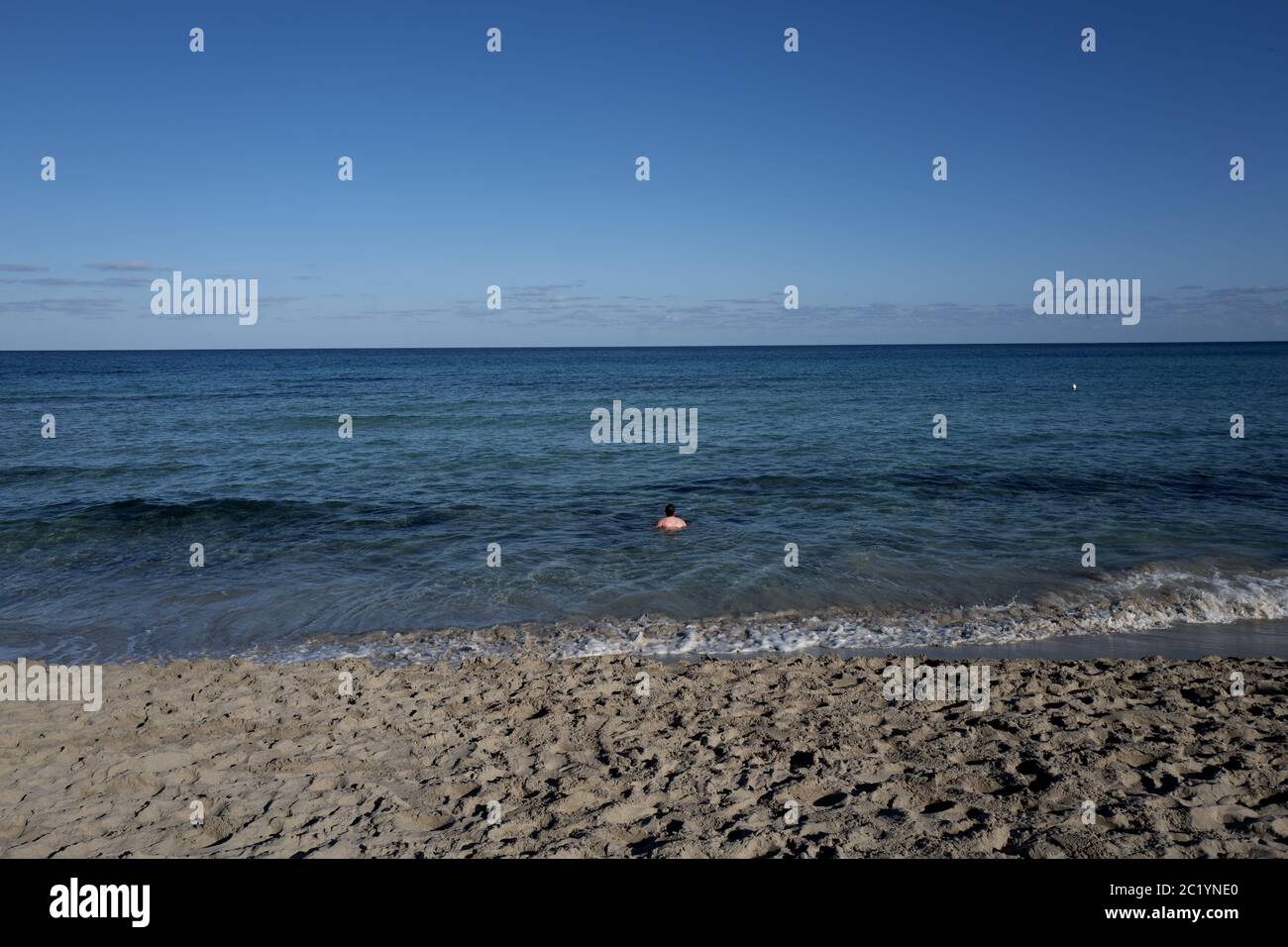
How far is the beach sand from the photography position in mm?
5121

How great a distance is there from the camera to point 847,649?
9719 mm

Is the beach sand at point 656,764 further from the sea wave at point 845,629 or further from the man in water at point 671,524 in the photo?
the man in water at point 671,524

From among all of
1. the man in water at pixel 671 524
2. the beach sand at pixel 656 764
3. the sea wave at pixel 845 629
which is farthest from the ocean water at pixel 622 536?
the beach sand at pixel 656 764

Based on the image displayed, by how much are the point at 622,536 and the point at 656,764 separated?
914 cm

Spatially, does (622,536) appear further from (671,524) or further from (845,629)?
(845,629)

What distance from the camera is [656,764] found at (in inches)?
245

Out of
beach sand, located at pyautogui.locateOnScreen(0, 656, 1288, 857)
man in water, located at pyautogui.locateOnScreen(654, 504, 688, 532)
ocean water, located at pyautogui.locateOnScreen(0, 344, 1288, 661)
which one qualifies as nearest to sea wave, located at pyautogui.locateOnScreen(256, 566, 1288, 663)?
ocean water, located at pyautogui.locateOnScreen(0, 344, 1288, 661)

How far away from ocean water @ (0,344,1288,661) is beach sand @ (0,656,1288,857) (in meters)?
2.03

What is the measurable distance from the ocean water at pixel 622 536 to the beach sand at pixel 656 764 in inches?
79.8

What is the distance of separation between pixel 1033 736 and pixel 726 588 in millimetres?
5951

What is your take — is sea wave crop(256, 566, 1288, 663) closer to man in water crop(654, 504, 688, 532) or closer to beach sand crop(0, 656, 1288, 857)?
beach sand crop(0, 656, 1288, 857)

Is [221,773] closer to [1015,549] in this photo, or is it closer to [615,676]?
[615,676]

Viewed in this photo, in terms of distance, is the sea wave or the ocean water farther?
Answer: the ocean water
